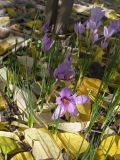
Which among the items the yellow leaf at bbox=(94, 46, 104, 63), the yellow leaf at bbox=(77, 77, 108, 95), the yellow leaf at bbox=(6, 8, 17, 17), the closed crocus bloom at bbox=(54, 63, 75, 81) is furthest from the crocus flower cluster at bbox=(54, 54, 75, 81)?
the yellow leaf at bbox=(6, 8, 17, 17)

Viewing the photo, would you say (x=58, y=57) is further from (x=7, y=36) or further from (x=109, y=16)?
(x=109, y=16)

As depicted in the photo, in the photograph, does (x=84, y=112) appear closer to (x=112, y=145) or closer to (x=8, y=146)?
(x=112, y=145)

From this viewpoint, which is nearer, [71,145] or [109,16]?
[71,145]

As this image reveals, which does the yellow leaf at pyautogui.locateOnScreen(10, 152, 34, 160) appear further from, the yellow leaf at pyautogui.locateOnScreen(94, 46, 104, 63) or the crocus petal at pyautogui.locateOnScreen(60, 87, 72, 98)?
the yellow leaf at pyautogui.locateOnScreen(94, 46, 104, 63)

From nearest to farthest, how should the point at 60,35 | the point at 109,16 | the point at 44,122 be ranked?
1. the point at 44,122
2. the point at 60,35
3. the point at 109,16

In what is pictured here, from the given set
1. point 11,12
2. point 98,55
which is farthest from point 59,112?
point 11,12

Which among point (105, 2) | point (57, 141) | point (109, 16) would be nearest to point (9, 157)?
point (57, 141)

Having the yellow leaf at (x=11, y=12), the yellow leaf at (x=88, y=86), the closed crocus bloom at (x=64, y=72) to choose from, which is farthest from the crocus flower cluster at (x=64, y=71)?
the yellow leaf at (x=11, y=12)
